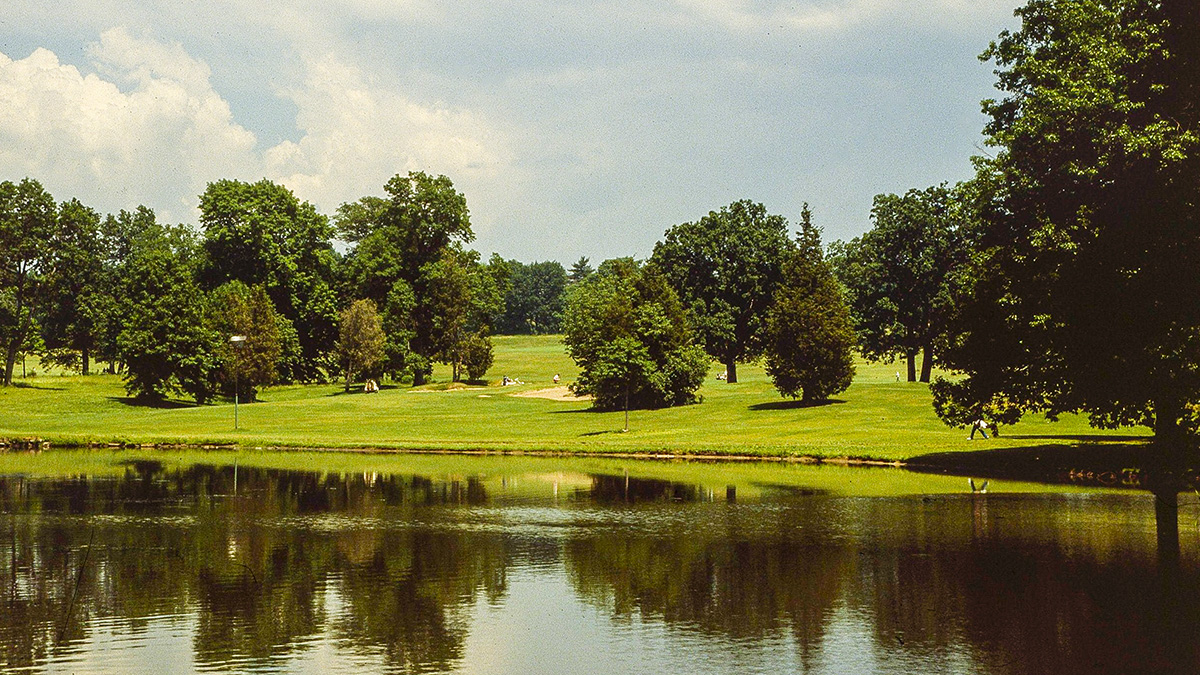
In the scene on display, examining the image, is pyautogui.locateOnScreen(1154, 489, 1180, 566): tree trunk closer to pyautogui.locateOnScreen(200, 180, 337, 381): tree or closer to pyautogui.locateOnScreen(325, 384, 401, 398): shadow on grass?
pyautogui.locateOnScreen(325, 384, 401, 398): shadow on grass

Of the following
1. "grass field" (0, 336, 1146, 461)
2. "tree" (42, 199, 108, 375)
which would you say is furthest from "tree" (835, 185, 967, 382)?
"tree" (42, 199, 108, 375)

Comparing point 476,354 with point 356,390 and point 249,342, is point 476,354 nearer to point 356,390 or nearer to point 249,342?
point 356,390

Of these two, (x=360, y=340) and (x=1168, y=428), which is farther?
(x=360, y=340)

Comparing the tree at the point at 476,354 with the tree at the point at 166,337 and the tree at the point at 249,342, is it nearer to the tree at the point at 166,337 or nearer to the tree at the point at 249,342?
the tree at the point at 249,342

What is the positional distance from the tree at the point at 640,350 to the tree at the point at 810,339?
7.33 m

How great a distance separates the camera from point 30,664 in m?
16.8

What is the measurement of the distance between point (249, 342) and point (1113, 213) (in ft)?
242

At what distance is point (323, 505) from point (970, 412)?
83.4ft

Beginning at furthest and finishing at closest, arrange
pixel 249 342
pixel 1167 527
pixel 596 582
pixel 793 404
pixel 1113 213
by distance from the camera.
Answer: pixel 249 342, pixel 793 404, pixel 1113 213, pixel 1167 527, pixel 596 582

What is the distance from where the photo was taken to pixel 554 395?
9544 centimetres

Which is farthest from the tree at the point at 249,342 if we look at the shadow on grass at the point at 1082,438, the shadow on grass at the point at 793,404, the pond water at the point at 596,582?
the shadow on grass at the point at 1082,438

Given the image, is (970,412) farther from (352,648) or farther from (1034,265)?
(352,648)

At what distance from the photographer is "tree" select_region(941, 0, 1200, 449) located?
97.8 feet

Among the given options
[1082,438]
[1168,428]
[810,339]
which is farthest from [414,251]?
[1168,428]
